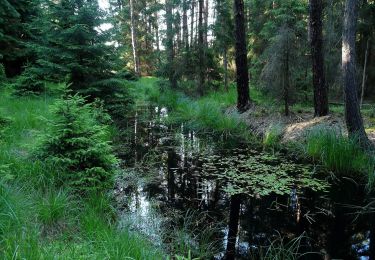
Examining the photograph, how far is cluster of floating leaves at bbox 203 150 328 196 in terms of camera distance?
5496 mm

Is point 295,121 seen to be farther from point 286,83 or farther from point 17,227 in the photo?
point 17,227

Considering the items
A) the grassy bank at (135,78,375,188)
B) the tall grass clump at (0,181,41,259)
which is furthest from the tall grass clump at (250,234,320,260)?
the grassy bank at (135,78,375,188)

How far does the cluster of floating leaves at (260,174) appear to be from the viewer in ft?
18.0

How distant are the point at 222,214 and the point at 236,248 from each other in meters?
0.88

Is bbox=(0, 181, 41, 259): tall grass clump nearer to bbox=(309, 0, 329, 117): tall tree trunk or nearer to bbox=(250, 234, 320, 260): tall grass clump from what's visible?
bbox=(250, 234, 320, 260): tall grass clump

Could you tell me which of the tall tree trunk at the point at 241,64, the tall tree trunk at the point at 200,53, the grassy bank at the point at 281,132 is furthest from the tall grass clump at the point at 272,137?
the tall tree trunk at the point at 200,53

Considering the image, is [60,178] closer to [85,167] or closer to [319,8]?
[85,167]

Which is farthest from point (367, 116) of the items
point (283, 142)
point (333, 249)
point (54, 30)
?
point (54, 30)

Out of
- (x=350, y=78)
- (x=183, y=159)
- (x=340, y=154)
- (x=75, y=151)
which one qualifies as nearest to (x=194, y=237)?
(x=75, y=151)

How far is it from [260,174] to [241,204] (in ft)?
4.38

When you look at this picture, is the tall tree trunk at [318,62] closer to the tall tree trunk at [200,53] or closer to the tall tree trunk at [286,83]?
the tall tree trunk at [286,83]

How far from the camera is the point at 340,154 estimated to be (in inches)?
244

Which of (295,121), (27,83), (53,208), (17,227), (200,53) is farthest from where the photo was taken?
(200,53)

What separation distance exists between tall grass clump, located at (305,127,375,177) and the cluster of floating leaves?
0.39 metres
